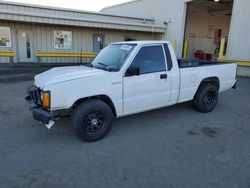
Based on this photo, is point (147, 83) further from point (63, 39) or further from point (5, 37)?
point (5, 37)

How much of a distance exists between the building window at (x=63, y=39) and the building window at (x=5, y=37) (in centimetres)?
296

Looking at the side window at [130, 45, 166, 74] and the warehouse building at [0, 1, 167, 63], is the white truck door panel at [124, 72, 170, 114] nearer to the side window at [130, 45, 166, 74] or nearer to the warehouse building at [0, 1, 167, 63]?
the side window at [130, 45, 166, 74]

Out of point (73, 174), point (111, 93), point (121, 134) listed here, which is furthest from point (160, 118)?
point (73, 174)

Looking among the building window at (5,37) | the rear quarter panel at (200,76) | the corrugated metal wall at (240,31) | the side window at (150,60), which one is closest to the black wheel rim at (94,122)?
the side window at (150,60)

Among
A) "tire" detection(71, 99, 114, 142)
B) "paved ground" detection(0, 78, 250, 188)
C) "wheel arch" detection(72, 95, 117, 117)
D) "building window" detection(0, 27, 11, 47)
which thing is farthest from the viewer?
"building window" detection(0, 27, 11, 47)

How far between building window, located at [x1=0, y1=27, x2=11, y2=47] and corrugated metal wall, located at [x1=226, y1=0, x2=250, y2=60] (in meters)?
14.0

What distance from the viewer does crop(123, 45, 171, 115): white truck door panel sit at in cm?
406

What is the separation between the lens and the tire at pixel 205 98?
5.38 m

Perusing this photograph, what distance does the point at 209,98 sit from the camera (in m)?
5.66

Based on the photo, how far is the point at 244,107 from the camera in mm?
6199

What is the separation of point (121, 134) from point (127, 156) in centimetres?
87

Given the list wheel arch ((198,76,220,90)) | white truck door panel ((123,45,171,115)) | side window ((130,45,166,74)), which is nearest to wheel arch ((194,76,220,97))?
wheel arch ((198,76,220,90))

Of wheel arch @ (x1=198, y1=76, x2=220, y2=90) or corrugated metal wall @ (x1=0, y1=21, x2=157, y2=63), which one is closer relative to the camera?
wheel arch @ (x1=198, y1=76, x2=220, y2=90)

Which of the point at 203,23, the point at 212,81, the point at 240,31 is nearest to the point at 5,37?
the point at 212,81
